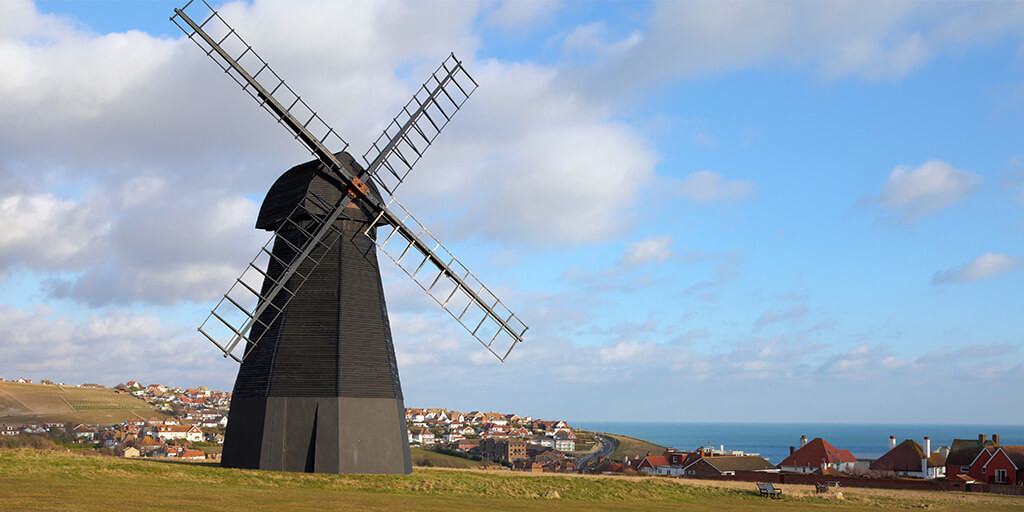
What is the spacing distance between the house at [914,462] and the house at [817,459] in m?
2.84

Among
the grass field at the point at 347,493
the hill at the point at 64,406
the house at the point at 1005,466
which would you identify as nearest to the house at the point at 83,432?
the hill at the point at 64,406

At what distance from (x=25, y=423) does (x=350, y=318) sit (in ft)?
338

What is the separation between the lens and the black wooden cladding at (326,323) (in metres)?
26.7

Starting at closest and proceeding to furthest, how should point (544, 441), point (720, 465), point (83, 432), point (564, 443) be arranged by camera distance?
point (720, 465) < point (83, 432) < point (564, 443) < point (544, 441)

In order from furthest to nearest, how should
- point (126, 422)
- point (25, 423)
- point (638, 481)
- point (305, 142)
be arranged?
point (126, 422) → point (25, 423) → point (638, 481) → point (305, 142)

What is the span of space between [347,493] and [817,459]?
50101 millimetres

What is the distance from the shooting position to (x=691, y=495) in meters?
30.6

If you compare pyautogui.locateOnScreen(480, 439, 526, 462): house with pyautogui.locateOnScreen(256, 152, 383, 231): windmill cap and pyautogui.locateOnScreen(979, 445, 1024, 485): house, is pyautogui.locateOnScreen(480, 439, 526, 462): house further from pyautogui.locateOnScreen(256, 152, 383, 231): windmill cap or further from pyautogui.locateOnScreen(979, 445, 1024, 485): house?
pyautogui.locateOnScreen(256, 152, 383, 231): windmill cap

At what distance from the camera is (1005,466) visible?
158 ft

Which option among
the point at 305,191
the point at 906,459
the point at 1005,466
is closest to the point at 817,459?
the point at 906,459

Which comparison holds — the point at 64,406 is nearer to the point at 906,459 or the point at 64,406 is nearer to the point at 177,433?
the point at 177,433

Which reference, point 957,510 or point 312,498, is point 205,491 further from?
point 957,510

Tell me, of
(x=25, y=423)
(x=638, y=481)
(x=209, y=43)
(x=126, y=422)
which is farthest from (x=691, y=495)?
(x=126, y=422)

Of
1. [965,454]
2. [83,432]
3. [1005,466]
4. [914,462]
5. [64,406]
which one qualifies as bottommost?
[83,432]
